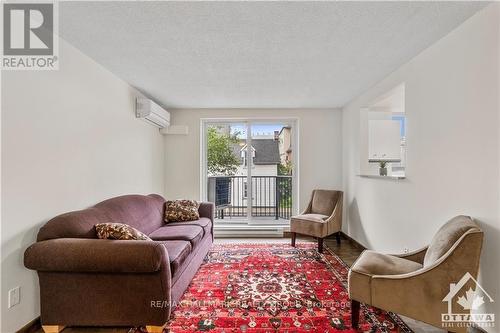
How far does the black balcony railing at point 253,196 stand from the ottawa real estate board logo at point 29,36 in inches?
130

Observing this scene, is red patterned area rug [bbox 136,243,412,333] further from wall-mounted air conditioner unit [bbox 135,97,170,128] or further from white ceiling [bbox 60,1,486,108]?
white ceiling [bbox 60,1,486,108]

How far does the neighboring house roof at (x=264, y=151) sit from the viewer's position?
5.01 meters

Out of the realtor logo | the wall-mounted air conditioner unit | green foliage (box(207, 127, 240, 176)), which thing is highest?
the wall-mounted air conditioner unit

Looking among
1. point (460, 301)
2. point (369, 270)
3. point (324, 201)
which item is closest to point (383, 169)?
point (324, 201)

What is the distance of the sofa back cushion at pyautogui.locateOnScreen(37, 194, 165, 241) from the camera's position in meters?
1.95

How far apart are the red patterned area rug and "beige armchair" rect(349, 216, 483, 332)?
0.29m

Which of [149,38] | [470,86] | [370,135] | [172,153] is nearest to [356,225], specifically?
[370,135]

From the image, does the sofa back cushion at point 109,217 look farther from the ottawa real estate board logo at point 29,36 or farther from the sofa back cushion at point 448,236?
the sofa back cushion at point 448,236

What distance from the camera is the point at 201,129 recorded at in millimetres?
4848

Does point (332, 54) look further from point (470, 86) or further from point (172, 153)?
point (172, 153)

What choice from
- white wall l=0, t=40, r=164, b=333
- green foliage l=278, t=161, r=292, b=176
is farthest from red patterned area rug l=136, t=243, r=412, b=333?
green foliage l=278, t=161, r=292, b=176

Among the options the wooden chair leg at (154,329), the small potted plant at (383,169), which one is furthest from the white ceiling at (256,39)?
the wooden chair leg at (154,329)

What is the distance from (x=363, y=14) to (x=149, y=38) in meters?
1.72

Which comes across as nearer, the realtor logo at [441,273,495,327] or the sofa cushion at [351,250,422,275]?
the realtor logo at [441,273,495,327]
